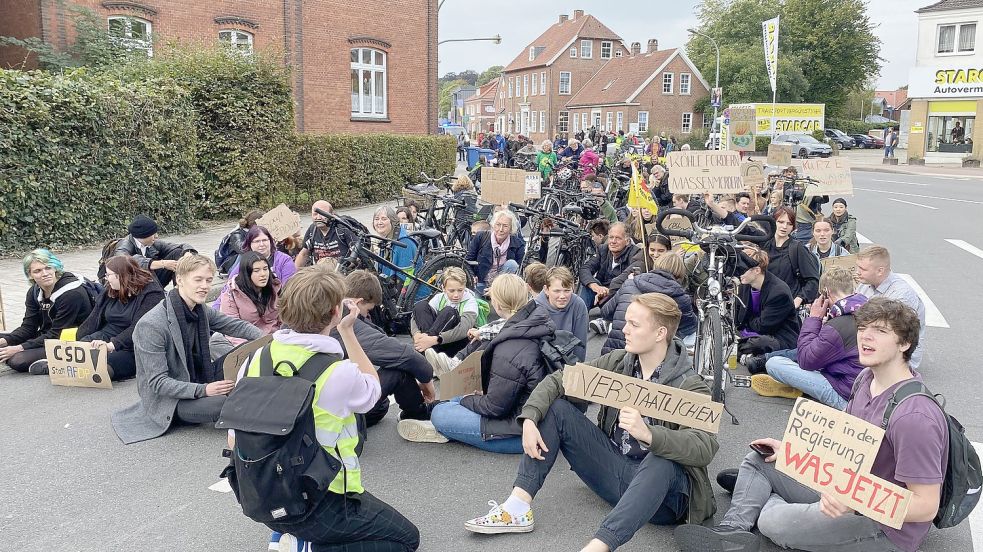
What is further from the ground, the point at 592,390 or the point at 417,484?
the point at 592,390

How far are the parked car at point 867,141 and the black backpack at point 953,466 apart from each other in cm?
6351

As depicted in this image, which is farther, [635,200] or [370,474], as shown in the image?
[635,200]

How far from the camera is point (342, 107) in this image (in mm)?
25141

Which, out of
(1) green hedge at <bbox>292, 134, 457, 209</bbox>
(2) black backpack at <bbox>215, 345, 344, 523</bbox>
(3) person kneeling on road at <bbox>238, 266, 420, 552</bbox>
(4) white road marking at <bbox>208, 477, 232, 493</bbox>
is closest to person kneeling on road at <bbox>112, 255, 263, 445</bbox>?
(4) white road marking at <bbox>208, 477, 232, 493</bbox>

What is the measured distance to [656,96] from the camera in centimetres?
6969

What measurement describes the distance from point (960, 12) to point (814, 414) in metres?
46.2

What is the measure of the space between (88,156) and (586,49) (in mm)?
73488

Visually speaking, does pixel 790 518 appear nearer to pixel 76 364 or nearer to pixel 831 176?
pixel 76 364

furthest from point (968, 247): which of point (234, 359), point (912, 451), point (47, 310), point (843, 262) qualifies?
point (47, 310)

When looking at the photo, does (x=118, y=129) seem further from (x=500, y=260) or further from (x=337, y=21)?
(x=337, y=21)

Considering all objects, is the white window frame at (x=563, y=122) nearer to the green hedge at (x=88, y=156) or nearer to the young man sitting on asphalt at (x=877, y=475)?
the green hedge at (x=88, y=156)

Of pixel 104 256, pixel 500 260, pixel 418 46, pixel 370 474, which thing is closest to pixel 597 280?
pixel 500 260

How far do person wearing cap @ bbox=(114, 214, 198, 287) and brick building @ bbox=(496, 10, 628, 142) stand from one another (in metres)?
72.8

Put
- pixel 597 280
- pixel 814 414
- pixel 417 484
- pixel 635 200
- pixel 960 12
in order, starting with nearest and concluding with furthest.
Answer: pixel 814 414 → pixel 417 484 → pixel 597 280 → pixel 635 200 → pixel 960 12
